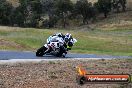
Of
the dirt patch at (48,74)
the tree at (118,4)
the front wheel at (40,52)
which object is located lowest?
the tree at (118,4)

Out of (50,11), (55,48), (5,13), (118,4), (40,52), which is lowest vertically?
(50,11)

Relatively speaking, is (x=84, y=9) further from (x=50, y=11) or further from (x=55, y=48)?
(x=55, y=48)

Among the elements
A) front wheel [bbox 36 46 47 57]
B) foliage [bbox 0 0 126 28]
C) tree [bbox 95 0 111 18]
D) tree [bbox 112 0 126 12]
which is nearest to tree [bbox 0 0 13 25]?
foliage [bbox 0 0 126 28]

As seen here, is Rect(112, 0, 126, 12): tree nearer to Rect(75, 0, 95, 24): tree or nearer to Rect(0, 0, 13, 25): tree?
Rect(75, 0, 95, 24): tree

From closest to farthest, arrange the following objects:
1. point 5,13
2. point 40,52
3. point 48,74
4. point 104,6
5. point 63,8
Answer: point 48,74 < point 40,52 < point 5,13 < point 63,8 < point 104,6

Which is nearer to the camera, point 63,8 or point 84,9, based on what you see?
point 63,8

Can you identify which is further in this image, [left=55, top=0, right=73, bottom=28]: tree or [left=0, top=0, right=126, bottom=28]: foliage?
[left=55, top=0, right=73, bottom=28]: tree

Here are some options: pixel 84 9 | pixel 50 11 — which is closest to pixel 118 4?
pixel 84 9

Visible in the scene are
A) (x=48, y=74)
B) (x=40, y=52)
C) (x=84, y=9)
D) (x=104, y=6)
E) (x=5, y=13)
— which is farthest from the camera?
(x=104, y=6)

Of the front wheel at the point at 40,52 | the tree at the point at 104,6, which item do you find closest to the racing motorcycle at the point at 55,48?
the front wheel at the point at 40,52

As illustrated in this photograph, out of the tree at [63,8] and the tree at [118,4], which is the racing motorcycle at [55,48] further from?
the tree at [118,4]

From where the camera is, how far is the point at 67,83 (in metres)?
15.6

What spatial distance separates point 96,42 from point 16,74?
3709 centimetres

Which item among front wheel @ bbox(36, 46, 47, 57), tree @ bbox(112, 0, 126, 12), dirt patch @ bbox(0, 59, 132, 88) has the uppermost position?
dirt patch @ bbox(0, 59, 132, 88)
